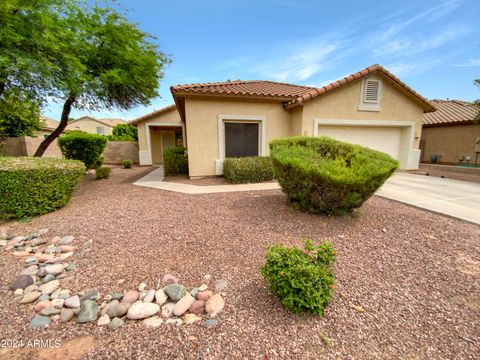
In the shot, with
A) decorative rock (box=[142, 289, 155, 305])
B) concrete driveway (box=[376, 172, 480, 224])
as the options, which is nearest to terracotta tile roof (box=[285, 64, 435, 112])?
concrete driveway (box=[376, 172, 480, 224])

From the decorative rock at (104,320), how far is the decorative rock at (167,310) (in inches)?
20.4

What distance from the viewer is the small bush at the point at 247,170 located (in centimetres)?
778

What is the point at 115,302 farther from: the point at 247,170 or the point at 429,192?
the point at 429,192

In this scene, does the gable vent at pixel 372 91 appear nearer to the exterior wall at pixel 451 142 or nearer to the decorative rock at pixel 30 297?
the exterior wall at pixel 451 142

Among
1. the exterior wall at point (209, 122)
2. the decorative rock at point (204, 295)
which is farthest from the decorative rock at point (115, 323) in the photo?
the exterior wall at point (209, 122)

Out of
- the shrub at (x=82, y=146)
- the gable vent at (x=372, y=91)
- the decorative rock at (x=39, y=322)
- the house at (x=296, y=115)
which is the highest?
the gable vent at (x=372, y=91)

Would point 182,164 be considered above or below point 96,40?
below

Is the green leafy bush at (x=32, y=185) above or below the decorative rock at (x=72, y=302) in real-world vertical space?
above

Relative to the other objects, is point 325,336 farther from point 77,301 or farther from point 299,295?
point 77,301

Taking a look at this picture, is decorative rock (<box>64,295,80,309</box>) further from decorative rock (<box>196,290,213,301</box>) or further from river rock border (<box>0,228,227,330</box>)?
decorative rock (<box>196,290,213,301</box>)

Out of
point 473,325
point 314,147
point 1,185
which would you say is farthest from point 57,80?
point 473,325

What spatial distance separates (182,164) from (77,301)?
8.22 metres

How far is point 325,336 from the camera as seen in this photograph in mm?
1869

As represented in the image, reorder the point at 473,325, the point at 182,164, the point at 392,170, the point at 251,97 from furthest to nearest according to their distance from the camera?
1. the point at 182,164
2. the point at 251,97
3. the point at 392,170
4. the point at 473,325
